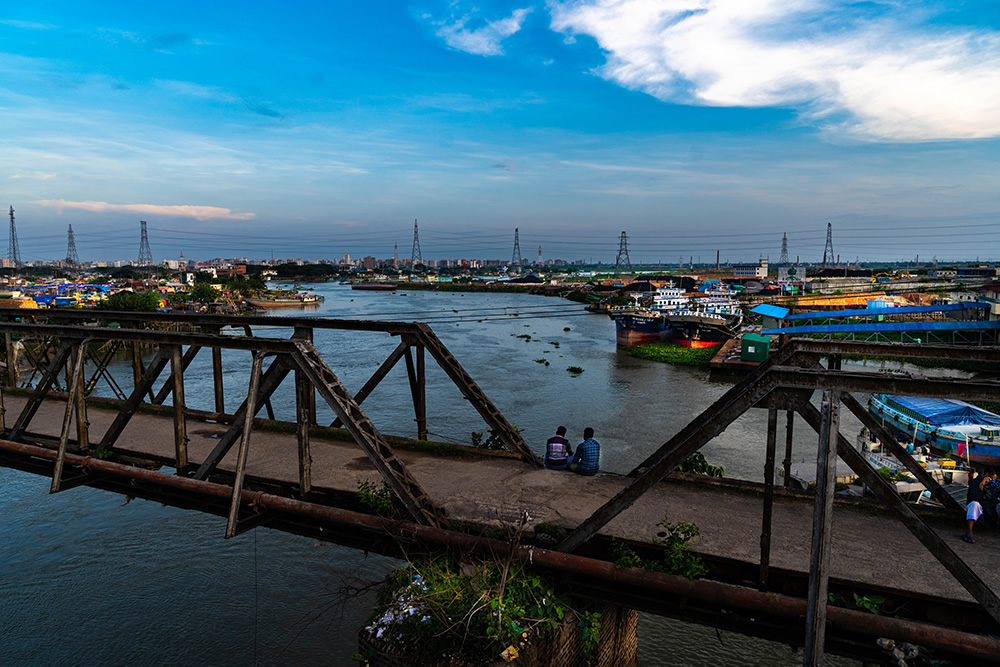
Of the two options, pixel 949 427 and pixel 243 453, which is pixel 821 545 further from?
pixel 949 427

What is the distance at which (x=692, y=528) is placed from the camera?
719cm

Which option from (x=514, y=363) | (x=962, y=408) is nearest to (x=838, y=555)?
(x=962, y=408)

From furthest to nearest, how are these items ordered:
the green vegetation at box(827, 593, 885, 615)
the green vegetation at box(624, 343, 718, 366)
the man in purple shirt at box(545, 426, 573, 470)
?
the green vegetation at box(624, 343, 718, 366)
the man in purple shirt at box(545, 426, 573, 470)
the green vegetation at box(827, 593, 885, 615)

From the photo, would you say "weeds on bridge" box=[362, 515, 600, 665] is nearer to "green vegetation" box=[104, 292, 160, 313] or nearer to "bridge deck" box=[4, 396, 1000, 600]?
"bridge deck" box=[4, 396, 1000, 600]

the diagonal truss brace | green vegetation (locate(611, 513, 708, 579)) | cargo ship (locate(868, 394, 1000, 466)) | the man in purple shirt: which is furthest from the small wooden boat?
green vegetation (locate(611, 513, 708, 579))

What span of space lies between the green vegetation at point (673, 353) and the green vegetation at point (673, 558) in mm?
45330

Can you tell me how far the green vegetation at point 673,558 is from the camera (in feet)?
21.9

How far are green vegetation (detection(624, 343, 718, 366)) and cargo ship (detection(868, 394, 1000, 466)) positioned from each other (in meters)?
23.5

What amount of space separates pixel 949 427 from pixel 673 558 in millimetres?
22317

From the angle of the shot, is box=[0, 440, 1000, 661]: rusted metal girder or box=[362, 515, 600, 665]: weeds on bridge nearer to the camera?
box=[0, 440, 1000, 661]: rusted metal girder

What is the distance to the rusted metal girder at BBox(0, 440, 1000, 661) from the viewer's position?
551 centimetres

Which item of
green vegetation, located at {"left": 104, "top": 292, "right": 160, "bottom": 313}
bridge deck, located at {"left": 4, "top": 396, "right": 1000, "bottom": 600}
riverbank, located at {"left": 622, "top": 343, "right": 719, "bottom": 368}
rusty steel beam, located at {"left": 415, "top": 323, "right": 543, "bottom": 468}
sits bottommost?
riverbank, located at {"left": 622, "top": 343, "right": 719, "bottom": 368}

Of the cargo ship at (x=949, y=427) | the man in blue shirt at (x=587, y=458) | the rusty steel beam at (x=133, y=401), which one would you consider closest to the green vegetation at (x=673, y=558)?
the man in blue shirt at (x=587, y=458)

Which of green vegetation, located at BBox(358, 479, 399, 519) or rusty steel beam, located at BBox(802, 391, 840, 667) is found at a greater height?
rusty steel beam, located at BBox(802, 391, 840, 667)
